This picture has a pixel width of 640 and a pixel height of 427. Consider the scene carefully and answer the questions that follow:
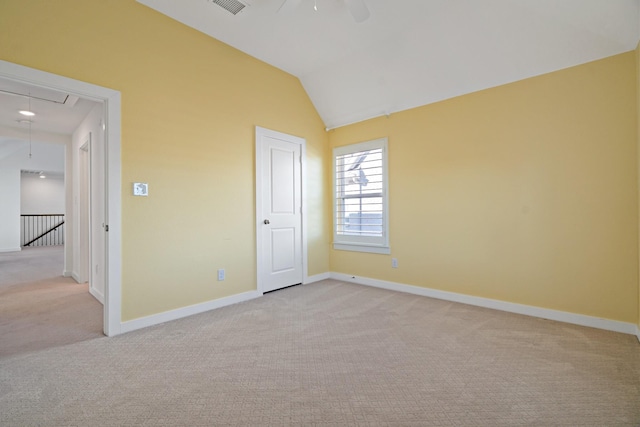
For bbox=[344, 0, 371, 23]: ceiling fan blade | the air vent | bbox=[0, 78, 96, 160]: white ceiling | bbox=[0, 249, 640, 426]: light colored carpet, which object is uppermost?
the air vent

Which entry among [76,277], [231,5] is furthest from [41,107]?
[231,5]

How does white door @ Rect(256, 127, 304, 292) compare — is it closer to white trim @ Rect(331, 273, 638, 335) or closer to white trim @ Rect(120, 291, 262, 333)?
white trim @ Rect(120, 291, 262, 333)

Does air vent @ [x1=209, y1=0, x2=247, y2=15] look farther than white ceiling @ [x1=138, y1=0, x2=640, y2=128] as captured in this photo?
Yes

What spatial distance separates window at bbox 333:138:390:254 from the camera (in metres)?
4.25

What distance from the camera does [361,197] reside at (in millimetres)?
4477

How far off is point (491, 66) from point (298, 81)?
2512mm

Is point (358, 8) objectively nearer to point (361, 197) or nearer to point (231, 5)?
point (231, 5)

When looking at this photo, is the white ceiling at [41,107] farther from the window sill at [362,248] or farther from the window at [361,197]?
the window sill at [362,248]

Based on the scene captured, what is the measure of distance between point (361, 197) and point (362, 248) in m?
0.76

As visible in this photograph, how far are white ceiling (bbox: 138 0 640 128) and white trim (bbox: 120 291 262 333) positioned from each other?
2983mm

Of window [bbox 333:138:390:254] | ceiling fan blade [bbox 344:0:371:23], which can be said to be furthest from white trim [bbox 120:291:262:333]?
ceiling fan blade [bbox 344:0:371:23]

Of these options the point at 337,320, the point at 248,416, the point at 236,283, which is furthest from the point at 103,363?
the point at 337,320

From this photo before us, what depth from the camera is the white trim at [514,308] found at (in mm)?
2633

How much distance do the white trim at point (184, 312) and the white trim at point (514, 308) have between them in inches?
68.9
